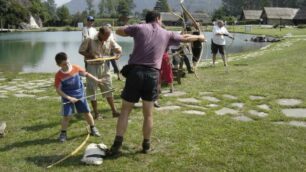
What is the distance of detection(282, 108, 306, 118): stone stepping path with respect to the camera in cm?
778

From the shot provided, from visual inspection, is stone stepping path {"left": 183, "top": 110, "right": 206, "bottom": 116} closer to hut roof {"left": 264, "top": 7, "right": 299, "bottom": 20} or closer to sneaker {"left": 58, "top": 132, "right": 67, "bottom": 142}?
sneaker {"left": 58, "top": 132, "right": 67, "bottom": 142}

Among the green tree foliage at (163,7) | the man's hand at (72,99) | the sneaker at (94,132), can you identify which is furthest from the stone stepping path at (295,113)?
the man's hand at (72,99)

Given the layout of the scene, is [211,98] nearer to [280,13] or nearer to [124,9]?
[124,9]

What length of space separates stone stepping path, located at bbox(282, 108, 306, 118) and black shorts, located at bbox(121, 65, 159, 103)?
3.38 m

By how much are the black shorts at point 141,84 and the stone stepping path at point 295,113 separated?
338cm

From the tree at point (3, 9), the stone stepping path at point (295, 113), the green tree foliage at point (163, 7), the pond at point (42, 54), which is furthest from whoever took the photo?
the tree at point (3, 9)

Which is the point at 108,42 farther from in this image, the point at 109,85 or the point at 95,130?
the point at 95,130

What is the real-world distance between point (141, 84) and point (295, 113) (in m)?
3.83

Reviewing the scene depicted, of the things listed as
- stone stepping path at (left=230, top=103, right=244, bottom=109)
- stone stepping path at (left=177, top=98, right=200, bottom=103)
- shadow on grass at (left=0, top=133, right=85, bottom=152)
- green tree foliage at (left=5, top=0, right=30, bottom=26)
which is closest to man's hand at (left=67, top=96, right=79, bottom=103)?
shadow on grass at (left=0, top=133, right=85, bottom=152)

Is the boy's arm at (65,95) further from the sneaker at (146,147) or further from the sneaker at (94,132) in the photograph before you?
the sneaker at (146,147)

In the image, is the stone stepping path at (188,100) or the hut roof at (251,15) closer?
the stone stepping path at (188,100)

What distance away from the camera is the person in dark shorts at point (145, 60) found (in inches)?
218

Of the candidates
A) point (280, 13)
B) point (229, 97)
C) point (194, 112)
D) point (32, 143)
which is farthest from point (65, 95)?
point (280, 13)

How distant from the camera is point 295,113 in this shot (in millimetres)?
7965
